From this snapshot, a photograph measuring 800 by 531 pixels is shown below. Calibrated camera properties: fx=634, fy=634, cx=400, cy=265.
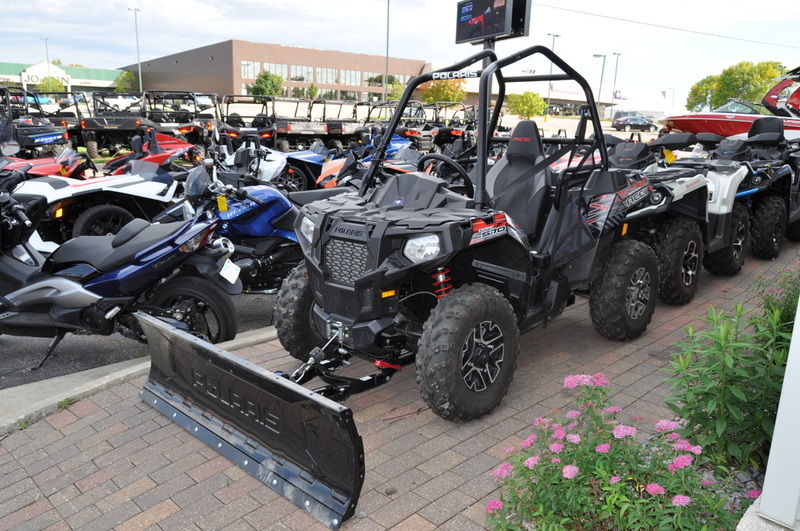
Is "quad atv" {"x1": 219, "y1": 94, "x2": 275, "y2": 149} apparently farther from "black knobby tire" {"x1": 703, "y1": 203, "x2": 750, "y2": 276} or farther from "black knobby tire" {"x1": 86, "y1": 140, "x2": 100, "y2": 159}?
"black knobby tire" {"x1": 703, "y1": 203, "x2": 750, "y2": 276}

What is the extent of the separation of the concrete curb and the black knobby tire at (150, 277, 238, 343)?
0.15 m

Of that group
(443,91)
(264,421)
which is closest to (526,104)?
(443,91)

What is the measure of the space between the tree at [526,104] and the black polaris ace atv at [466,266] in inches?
1760

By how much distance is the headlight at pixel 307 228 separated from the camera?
3752 mm

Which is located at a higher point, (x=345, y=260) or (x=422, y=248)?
(x=422, y=248)

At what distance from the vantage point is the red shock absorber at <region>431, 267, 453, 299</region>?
12.1 ft

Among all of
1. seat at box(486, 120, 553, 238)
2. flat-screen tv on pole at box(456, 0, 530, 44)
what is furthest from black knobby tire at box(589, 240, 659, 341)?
flat-screen tv on pole at box(456, 0, 530, 44)

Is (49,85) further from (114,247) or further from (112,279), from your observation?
(112,279)

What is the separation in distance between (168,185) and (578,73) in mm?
5213

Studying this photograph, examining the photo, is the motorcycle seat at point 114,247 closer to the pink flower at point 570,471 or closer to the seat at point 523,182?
the seat at point 523,182

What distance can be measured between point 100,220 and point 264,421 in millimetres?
5312

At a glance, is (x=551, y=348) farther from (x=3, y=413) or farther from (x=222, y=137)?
(x=222, y=137)

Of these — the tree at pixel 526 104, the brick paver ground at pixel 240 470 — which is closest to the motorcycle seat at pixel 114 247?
the brick paver ground at pixel 240 470

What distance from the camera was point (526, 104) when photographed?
1945 inches
